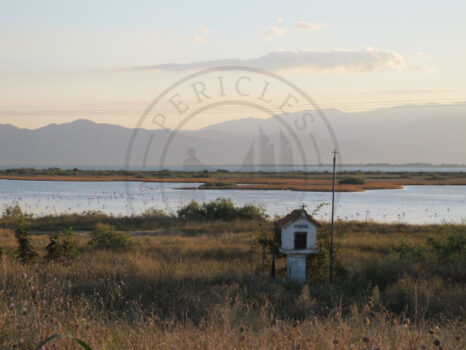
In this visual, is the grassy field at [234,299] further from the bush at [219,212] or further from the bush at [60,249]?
the bush at [219,212]

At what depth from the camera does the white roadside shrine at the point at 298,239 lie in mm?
10531

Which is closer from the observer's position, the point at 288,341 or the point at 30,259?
the point at 288,341

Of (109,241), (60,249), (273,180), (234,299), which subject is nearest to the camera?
(234,299)

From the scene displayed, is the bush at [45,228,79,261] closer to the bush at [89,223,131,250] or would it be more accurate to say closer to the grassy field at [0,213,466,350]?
the grassy field at [0,213,466,350]

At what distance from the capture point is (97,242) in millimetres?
16156

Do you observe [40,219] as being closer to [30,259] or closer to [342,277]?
[30,259]

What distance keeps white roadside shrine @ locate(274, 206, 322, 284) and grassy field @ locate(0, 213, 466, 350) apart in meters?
0.39

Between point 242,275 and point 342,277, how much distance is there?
249 centimetres

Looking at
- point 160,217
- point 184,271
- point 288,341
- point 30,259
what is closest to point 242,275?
point 184,271

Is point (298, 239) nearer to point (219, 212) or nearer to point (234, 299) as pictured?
point (234, 299)

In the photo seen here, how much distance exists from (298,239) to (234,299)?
2.66 metres

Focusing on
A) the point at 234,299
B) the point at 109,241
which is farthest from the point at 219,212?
the point at 234,299

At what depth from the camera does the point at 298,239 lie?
10.6m

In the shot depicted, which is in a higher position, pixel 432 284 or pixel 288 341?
pixel 288 341
